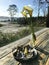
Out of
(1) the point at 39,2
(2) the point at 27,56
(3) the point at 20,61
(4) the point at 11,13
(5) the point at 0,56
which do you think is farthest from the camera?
(4) the point at 11,13

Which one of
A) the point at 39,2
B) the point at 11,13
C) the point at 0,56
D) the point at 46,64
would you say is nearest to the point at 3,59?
the point at 0,56

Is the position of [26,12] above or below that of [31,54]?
above

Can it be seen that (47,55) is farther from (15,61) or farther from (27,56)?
(15,61)

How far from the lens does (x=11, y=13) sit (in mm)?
26312

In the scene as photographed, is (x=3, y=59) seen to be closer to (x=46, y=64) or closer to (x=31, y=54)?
(x=31, y=54)

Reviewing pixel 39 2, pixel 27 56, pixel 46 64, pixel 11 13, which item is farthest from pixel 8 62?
pixel 11 13

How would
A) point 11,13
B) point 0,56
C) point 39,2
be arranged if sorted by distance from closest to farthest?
point 0,56, point 39,2, point 11,13

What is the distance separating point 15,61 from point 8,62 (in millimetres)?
66

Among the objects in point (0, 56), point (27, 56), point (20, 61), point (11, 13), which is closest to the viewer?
point (20, 61)

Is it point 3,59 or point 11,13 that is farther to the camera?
point 11,13

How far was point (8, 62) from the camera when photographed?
66.3 inches

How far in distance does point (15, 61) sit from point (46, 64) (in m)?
0.27

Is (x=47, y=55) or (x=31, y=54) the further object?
(x=47, y=55)

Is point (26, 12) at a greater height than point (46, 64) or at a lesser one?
greater
